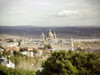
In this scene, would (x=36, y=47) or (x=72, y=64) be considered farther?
(x=36, y=47)

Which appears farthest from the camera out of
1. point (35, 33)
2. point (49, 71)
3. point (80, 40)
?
point (35, 33)

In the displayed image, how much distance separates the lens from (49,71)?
4301 millimetres

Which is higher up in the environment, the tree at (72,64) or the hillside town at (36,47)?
the tree at (72,64)

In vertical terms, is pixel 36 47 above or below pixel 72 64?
below

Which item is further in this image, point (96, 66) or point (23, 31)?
point (23, 31)

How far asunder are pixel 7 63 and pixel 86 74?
17.6ft

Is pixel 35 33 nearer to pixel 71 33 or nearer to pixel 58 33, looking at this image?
pixel 58 33

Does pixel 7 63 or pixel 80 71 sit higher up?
pixel 80 71

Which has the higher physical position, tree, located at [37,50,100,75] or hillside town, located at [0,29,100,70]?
tree, located at [37,50,100,75]

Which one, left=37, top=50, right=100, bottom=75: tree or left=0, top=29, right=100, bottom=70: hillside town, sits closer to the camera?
left=37, top=50, right=100, bottom=75: tree

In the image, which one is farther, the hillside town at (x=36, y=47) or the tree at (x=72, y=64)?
the hillside town at (x=36, y=47)

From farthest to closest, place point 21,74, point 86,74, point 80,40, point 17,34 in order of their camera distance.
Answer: point 17,34 < point 80,40 < point 21,74 < point 86,74

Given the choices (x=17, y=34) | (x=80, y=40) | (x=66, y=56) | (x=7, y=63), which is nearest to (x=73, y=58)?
(x=66, y=56)

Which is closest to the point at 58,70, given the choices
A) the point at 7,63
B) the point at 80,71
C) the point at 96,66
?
the point at 80,71
